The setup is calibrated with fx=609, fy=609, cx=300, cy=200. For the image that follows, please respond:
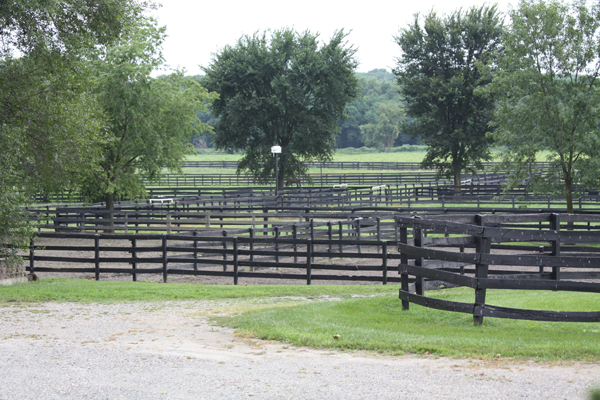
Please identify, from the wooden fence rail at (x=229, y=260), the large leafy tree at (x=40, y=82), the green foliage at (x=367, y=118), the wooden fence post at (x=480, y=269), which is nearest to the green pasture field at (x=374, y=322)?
the wooden fence post at (x=480, y=269)

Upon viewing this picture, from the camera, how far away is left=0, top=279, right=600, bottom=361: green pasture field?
634 cm

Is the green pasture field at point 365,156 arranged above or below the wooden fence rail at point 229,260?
above

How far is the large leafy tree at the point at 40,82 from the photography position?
13.2 m

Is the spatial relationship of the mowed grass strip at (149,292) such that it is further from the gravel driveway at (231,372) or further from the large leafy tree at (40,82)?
the gravel driveway at (231,372)

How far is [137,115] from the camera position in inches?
1101

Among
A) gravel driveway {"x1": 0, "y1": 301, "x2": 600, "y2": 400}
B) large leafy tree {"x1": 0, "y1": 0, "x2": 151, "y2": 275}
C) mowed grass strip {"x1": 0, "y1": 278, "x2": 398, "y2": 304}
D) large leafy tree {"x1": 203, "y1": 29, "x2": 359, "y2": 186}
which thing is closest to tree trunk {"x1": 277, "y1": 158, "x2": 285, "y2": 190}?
large leafy tree {"x1": 203, "y1": 29, "x2": 359, "y2": 186}

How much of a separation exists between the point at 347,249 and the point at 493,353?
14610mm

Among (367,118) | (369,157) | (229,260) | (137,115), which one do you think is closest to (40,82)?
(229,260)

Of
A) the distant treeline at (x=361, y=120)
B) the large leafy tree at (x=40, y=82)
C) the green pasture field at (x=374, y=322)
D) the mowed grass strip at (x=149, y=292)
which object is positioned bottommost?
the mowed grass strip at (x=149, y=292)

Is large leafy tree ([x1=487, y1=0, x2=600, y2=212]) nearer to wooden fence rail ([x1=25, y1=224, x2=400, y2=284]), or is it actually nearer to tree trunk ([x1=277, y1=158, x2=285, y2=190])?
wooden fence rail ([x1=25, y1=224, x2=400, y2=284])

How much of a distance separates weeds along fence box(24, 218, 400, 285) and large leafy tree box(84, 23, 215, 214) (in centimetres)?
460

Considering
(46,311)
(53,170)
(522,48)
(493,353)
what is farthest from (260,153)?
(493,353)

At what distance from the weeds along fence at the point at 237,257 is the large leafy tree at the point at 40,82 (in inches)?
65.7

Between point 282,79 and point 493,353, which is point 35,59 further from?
point 282,79
